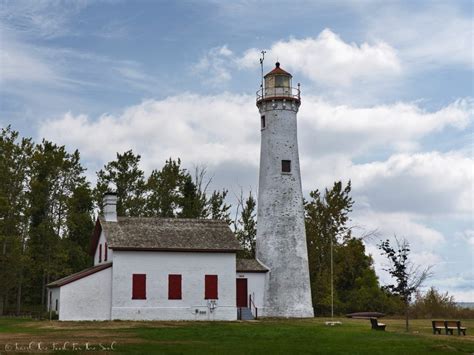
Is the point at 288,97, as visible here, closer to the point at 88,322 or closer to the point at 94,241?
the point at 94,241

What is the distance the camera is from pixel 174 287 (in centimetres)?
3544

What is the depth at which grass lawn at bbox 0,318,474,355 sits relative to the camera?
65.6 ft

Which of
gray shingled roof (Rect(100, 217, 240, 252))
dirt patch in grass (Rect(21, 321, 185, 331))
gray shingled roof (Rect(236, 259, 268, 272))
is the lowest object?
dirt patch in grass (Rect(21, 321, 185, 331))

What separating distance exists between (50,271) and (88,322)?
12.7 m

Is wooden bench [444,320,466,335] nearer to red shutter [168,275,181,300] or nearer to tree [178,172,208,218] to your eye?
red shutter [168,275,181,300]

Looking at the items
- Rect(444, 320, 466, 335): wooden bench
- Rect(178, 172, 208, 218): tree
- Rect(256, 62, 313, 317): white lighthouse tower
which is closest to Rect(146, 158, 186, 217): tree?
Rect(178, 172, 208, 218): tree

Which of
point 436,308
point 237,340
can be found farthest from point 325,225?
point 237,340

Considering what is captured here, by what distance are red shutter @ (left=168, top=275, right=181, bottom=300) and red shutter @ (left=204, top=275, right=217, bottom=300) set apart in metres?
1.45

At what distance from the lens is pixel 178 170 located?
5553 centimetres

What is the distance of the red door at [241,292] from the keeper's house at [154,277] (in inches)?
15.5

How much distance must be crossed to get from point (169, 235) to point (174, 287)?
2.81 metres

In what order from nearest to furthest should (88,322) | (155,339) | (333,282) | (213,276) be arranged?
(155,339) → (88,322) → (213,276) → (333,282)

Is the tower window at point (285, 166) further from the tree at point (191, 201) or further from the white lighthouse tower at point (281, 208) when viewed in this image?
the tree at point (191, 201)

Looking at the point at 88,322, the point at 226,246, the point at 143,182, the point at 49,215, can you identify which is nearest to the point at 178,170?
the point at 143,182
